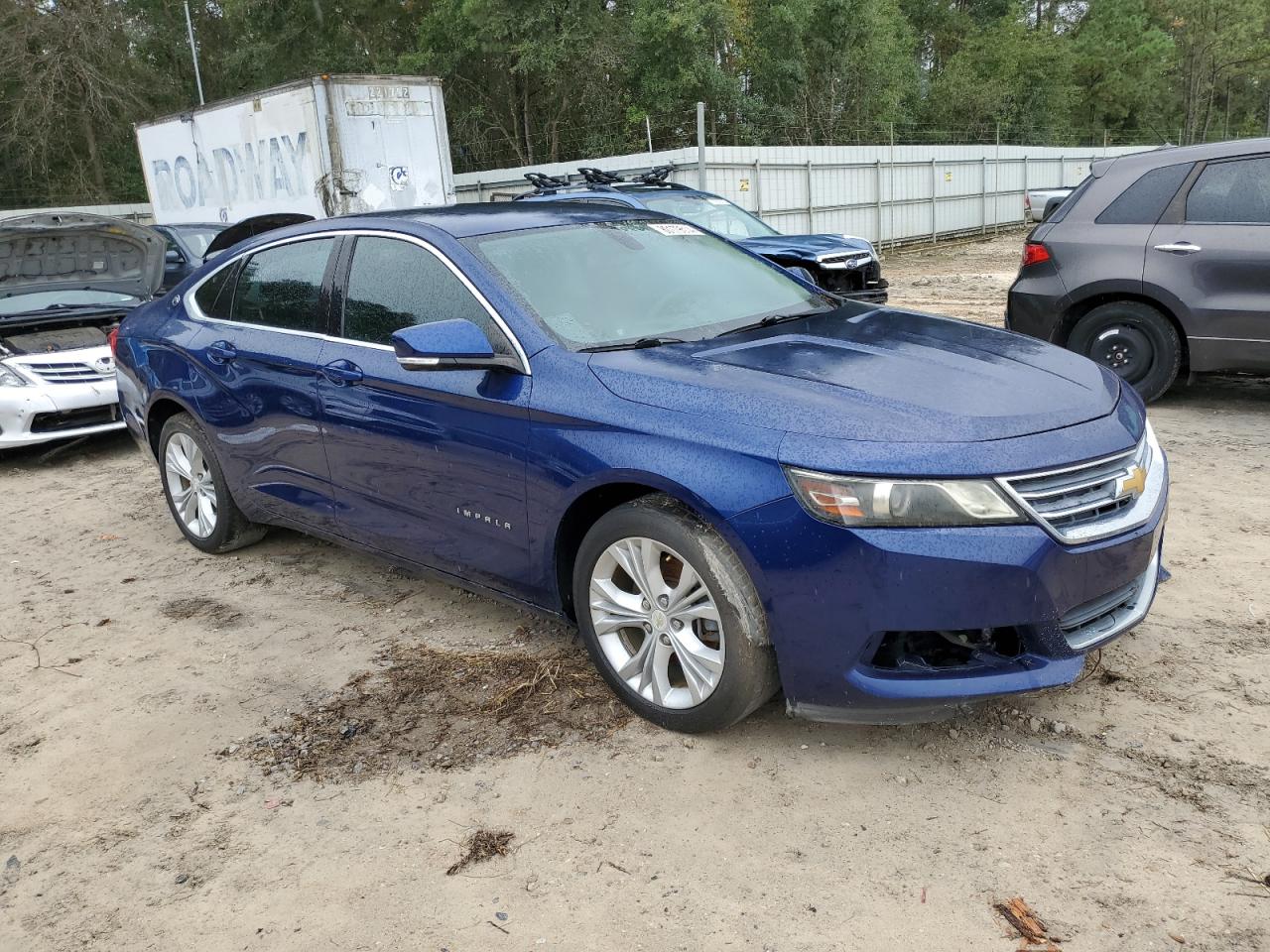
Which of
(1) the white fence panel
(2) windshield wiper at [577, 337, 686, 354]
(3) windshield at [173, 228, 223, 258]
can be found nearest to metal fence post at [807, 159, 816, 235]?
(1) the white fence panel

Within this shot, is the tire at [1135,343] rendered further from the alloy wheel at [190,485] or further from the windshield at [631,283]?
the alloy wheel at [190,485]

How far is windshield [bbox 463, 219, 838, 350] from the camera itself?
144 inches

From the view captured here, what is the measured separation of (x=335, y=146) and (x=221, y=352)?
902cm

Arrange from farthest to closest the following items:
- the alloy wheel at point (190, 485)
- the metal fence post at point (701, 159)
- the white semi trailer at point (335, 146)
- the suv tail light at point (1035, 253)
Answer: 1. the metal fence post at point (701, 159)
2. the white semi trailer at point (335, 146)
3. the suv tail light at point (1035, 253)
4. the alloy wheel at point (190, 485)

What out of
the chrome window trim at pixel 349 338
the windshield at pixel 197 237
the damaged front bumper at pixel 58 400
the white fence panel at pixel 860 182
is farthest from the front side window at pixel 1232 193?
the white fence panel at pixel 860 182

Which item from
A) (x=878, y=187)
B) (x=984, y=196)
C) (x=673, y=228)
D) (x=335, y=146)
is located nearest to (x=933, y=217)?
(x=878, y=187)

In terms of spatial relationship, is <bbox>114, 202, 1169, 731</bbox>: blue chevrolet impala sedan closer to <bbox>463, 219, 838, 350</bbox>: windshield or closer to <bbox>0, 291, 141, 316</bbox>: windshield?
<bbox>463, 219, 838, 350</bbox>: windshield

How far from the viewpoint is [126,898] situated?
9.02 ft

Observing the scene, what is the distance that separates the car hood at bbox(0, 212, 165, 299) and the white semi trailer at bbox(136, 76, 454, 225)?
4276 millimetres

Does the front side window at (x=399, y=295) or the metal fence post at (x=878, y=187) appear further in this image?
the metal fence post at (x=878, y=187)

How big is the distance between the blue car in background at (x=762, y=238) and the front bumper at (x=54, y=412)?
4453 millimetres

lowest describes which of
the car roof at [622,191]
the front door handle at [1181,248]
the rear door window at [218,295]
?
the front door handle at [1181,248]

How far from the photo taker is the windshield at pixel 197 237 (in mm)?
10016

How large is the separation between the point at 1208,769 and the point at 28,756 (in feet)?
Answer: 11.8
